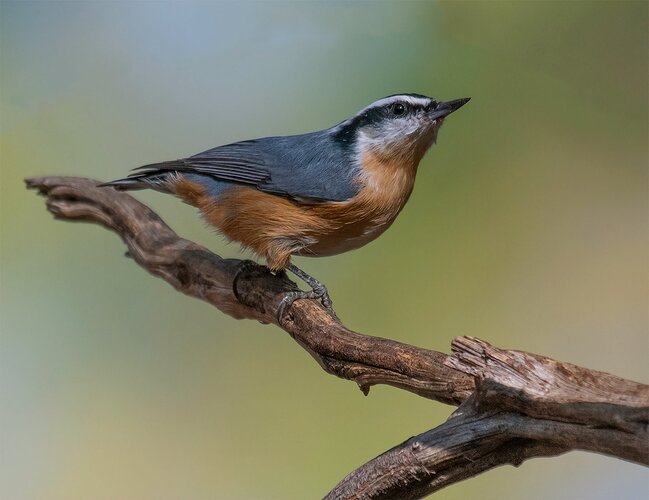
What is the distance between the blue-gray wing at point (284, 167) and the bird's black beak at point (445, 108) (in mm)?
291

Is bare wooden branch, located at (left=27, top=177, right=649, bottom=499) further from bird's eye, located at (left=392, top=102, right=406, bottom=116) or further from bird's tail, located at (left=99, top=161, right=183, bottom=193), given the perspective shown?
bird's tail, located at (left=99, top=161, right=183, bottom=193)

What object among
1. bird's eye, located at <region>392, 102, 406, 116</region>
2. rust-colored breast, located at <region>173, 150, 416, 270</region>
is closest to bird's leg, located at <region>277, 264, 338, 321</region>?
rust-colored breast, located at <region>173, 150, 416, 270</region>

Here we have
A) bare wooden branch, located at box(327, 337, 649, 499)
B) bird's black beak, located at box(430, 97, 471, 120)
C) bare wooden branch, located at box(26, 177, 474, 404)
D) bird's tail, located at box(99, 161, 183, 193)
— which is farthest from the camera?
bird's tail, located at box(99, 161, 183, 193)

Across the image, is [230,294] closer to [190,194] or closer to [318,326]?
[190,194]

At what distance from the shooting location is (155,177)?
260 centimetres

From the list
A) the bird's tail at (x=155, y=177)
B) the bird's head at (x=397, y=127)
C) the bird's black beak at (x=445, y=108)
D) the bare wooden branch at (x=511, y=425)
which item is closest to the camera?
the bare wooden branch at (x=511, y=425)

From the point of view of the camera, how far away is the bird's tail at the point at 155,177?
8.38 feet

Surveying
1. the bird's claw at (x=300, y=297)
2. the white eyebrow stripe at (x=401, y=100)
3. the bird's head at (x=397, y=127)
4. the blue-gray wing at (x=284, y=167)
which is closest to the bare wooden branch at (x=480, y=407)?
the bird's claw at (x=300, y=297)

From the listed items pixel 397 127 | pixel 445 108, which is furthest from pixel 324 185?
pixel 445 108

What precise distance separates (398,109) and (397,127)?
0.06 meters

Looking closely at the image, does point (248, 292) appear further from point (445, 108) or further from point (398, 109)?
point (445, 108)

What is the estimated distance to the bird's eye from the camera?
230 centimetres

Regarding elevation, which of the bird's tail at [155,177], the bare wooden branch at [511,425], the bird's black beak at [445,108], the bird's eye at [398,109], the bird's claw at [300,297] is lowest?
the bare wooden branch at [511,425]

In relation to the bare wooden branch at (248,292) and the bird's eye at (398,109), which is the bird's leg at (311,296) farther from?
the bird's eye at (398,109)
